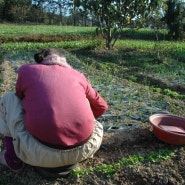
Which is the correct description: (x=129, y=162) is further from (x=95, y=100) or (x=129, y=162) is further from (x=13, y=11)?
(x=13, y=11)

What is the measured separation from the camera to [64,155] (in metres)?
3.10

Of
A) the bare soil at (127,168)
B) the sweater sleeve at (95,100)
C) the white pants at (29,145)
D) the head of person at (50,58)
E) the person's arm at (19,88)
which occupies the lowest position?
the bare soil at (127,168)

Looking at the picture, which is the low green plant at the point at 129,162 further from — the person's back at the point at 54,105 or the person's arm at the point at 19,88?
the person's arm at the point at 19,88

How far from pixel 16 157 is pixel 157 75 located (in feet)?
19.4

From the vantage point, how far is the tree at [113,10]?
1267 centimetres

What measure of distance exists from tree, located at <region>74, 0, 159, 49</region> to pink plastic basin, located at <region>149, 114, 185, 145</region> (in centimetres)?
888

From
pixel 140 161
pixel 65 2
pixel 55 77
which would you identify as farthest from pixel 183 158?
pixel 65 2

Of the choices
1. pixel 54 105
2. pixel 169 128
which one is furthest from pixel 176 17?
pixel 54 105

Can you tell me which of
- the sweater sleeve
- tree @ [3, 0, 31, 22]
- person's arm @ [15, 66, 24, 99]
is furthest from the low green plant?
tree @ [3, 0, 31, 22]

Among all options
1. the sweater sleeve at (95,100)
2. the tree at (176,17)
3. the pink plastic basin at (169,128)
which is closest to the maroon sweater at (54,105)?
the sweater sleeve at (95,100)

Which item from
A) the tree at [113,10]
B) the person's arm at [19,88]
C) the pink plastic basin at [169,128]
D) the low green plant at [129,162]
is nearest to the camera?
→ the person's arm at [19,88]

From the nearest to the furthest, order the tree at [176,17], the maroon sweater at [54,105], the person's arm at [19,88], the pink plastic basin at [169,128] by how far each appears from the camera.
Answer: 1. the maroon sweater at [54,105]
2. the person's arm at [19,88]
3. the pink plastic basin at [169,128]
4. the tree at [176,17]

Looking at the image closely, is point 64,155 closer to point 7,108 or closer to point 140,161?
point 7,108

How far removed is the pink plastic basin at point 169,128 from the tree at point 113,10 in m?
8.88
